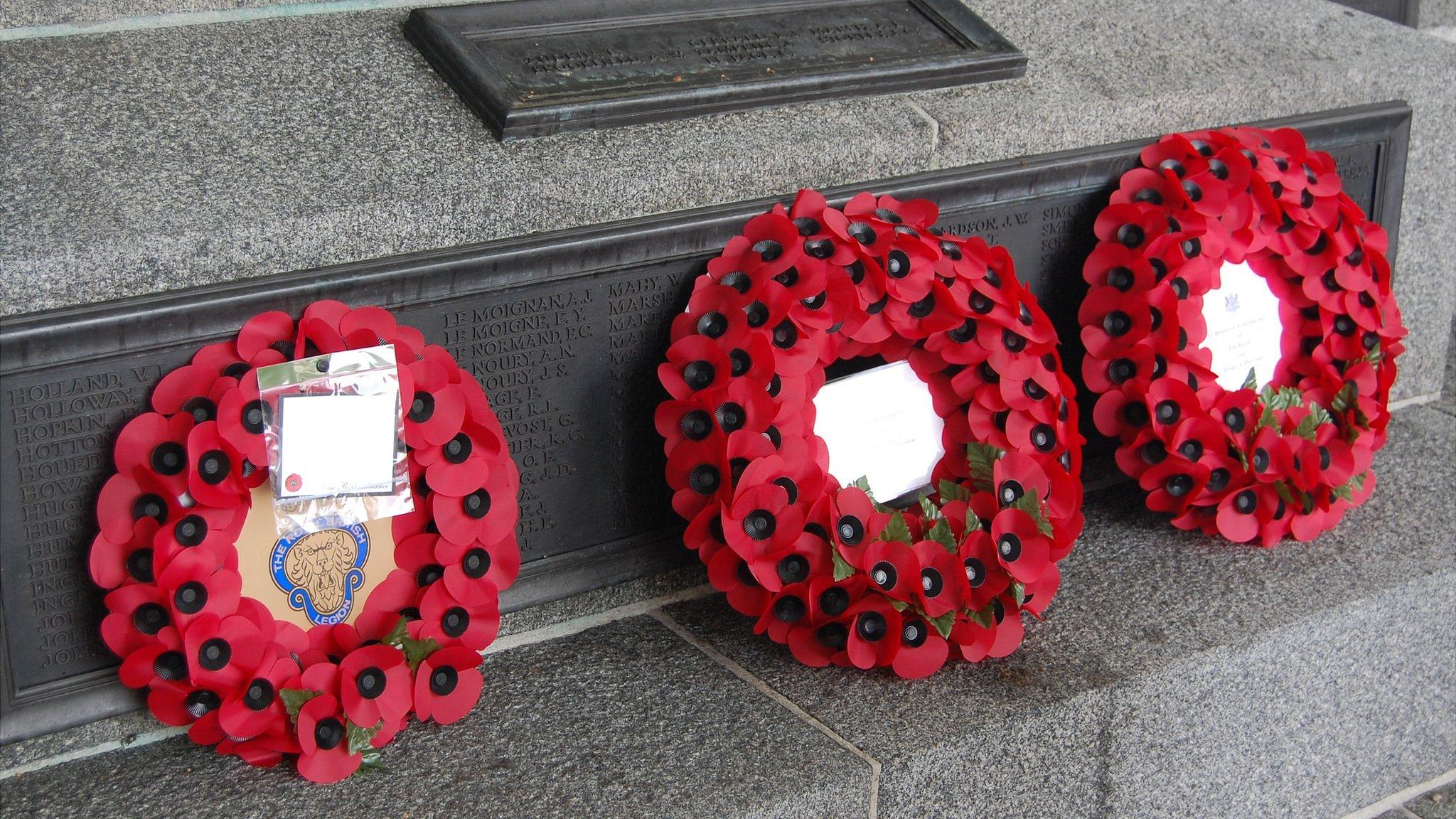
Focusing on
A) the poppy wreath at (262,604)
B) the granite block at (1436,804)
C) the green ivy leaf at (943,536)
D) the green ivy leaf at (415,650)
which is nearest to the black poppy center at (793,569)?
the green ivy leaf at (943,536)

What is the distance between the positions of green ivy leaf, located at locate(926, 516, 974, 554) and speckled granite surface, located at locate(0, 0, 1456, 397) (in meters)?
0.66

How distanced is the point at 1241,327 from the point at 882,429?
2.97 ft

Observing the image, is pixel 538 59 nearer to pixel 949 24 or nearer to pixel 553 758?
pixel 949 24

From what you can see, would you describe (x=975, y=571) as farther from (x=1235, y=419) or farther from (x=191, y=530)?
(x=191, y=530)

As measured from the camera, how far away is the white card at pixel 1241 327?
2.71m

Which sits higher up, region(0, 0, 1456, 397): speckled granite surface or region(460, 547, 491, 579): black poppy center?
region(0, 0, 1456, 397): speckled granite surface

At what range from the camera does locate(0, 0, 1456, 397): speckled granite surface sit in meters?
1.86

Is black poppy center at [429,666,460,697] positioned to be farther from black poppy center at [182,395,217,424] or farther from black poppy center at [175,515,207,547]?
black poppy center at [182,395,217,424]

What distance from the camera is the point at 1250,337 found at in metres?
2.76

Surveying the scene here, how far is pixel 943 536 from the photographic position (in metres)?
2.16

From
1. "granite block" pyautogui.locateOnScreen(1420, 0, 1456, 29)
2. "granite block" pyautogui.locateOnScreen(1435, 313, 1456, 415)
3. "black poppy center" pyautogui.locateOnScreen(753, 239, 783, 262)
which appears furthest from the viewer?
"granite block" pyautogui.locateOnScreen(1420, 0, 1456, 29)

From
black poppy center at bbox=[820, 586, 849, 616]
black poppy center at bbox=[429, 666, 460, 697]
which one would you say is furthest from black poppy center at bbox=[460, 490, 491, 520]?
black poppy center at bbox=[820, 586, 849, 616]

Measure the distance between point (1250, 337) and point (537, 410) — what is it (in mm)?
1505

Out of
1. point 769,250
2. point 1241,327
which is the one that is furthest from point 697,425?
point 1241,327
